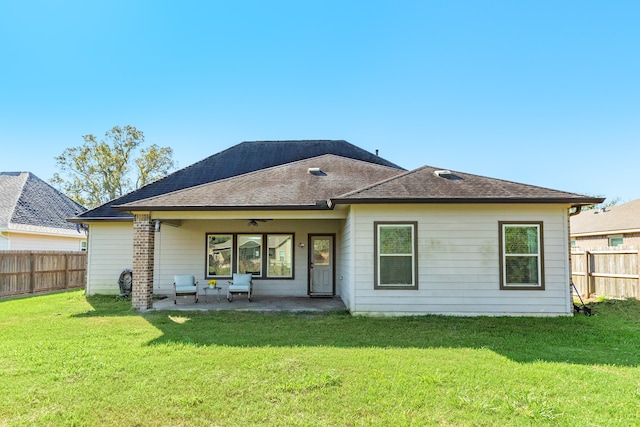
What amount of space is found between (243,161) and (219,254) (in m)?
4.95

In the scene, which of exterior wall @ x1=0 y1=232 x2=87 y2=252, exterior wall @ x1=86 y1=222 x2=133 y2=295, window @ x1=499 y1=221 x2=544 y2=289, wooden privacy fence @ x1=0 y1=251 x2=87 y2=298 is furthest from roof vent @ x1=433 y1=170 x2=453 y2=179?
exterior wall @ x1=0 y1=232 x2=87 y2=252

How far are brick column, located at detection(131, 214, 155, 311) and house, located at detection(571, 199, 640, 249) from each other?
53.2 ft

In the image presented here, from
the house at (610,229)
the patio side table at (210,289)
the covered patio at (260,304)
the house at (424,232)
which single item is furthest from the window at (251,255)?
the house at (610,229)

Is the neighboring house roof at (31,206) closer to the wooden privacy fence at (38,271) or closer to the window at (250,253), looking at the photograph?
the wooden privacy fence at (38,271)

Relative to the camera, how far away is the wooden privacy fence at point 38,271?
12625mm

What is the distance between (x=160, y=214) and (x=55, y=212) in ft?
45.2

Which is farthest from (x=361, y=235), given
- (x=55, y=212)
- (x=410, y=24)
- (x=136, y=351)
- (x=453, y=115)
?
(x=55, y=212)

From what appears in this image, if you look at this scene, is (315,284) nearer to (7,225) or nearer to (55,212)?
(7,225)

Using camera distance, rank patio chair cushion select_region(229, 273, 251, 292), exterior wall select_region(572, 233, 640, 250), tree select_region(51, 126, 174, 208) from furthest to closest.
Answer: tree select_region(51, 126, 174, 208) → exterior wall select_region(572, 233, 640, 250) → patio chair cushion select_region(229, 273, 251, 292)

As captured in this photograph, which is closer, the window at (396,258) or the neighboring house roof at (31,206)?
the window at (396,258)

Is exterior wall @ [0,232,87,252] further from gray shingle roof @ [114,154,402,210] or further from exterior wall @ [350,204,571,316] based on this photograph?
exterior wall @ [350,204,571,316]

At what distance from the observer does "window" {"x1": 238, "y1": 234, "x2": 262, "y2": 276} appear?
39.9ft

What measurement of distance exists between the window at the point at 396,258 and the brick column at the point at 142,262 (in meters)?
5.37

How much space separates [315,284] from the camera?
1191cm
